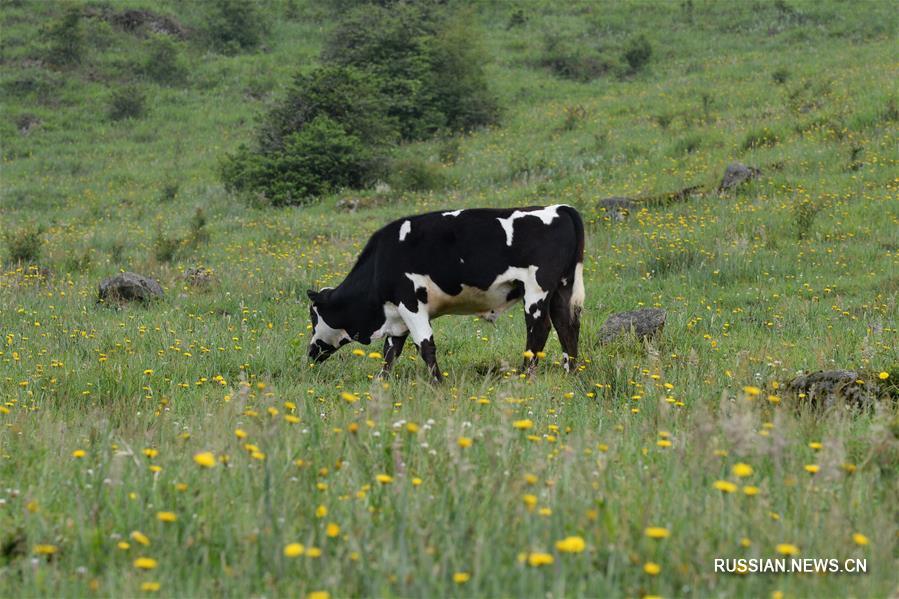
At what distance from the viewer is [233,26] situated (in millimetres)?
40906

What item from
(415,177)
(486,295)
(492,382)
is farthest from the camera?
(415,177)

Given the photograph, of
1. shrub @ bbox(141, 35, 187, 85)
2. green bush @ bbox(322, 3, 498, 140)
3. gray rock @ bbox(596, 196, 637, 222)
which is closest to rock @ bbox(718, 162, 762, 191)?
gray rock @ bbox(596, 196, 637, 222)

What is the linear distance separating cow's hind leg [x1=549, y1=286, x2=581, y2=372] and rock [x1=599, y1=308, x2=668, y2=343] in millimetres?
709

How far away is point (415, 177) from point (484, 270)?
13211 mm

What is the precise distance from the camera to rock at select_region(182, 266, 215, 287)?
12.9 meters

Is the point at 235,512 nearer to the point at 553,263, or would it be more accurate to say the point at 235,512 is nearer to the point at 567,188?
the point at 553,263

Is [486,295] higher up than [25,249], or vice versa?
[486,295]

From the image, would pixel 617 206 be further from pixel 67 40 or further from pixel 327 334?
pixel 67 40

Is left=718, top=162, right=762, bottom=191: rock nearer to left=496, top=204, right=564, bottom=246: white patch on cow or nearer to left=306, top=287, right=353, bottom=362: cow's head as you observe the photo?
left=496, top=204, right=564, bottom=246: white patch on cow

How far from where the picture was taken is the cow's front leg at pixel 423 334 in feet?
28.1

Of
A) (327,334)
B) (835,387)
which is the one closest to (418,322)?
(327,334)

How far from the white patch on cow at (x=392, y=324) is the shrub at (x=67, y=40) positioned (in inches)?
1266

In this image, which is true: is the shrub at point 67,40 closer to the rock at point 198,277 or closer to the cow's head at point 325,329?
the rock at point 198,277

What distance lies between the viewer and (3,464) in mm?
4633
